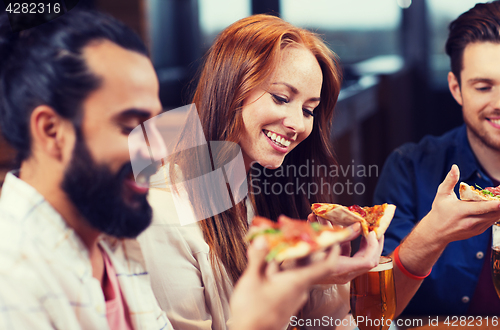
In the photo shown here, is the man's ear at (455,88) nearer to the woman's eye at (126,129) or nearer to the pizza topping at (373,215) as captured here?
the pizza topping at (373,215)

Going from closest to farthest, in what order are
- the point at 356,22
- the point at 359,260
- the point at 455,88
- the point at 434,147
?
the point at 359,260 → the point at 455,88 → the point at 434,147 → the point at 356,22

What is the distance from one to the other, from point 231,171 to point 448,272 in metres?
0.89

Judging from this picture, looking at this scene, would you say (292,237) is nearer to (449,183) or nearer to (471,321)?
(449,183)

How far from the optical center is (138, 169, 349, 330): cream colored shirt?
904 mm

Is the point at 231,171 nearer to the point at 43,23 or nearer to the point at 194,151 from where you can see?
the point at 194,151

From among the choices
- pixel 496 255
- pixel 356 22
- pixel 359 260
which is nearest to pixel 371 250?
pixel 359 260

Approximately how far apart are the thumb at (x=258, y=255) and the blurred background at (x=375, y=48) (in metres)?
2.44

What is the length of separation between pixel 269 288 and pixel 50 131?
0.42m

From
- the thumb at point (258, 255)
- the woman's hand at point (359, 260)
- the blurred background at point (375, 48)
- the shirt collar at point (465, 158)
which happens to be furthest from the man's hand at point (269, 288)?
the blurred background at point (375, 48)

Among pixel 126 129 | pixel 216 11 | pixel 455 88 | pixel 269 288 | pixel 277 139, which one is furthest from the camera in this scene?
pixel 216 11

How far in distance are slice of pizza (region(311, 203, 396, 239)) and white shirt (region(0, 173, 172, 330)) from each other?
452mm

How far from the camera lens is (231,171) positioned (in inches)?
43.0

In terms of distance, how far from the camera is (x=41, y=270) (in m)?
0.68

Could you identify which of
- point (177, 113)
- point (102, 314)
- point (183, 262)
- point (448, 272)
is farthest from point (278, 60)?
point (448, 272)
